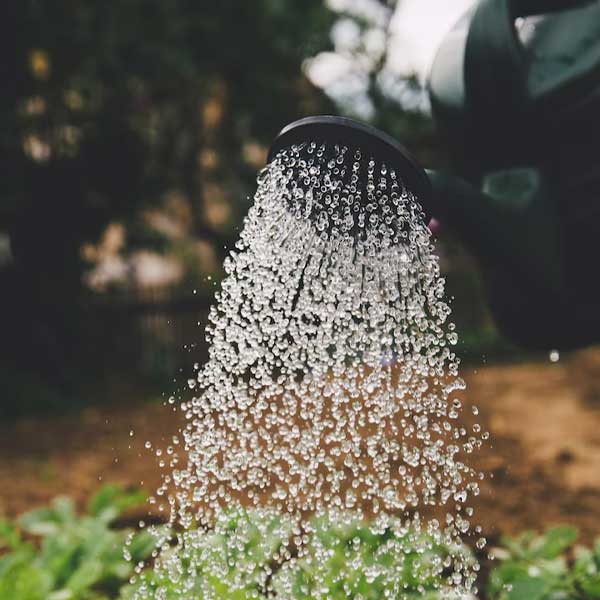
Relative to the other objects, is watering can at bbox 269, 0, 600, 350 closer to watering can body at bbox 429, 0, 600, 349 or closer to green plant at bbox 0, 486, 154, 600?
watering can body at bbox 429, 0, 600, 349

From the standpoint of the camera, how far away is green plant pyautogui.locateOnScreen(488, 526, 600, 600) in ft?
6.29

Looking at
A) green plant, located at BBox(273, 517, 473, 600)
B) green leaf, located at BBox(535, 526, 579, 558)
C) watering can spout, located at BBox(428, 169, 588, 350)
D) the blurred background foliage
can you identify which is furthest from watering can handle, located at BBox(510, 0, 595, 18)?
the blurred background foliage

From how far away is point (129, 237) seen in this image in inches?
294

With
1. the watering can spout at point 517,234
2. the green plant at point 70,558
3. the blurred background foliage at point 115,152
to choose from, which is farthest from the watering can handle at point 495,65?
the blurred background foliage at point 115,152

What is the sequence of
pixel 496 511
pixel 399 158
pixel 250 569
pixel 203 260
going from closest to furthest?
1. pixel 399 158
2. pixel 250 569
3. pixel 496 511
4. pixel 203 260

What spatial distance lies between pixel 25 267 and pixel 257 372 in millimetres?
5624

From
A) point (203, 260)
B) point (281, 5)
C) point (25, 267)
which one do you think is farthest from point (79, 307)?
point (203, 260)

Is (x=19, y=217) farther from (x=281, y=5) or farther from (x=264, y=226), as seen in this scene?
(x=264, y=226)

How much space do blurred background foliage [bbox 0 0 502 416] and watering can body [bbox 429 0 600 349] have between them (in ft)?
10.9

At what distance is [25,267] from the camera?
6.92 metres

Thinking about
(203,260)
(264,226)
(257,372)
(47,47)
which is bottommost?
(257,372)

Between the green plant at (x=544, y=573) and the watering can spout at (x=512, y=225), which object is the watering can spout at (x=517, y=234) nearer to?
the watering can spout at (x=512, y=225)

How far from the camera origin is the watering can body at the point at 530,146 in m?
1.64

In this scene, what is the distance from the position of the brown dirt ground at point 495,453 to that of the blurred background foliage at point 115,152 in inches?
30.4
